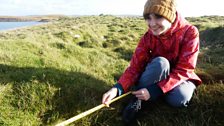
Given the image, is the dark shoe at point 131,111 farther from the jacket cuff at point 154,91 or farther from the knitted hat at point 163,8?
the knitted hat at point 163,8

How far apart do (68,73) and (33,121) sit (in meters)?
1.49

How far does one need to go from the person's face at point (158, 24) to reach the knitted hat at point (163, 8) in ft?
0.19

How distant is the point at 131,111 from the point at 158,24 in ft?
3.89

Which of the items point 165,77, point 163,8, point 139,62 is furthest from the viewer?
point 139,62

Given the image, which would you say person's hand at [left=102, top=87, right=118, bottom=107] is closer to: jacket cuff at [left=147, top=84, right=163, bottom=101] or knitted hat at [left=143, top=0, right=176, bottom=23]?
jacket cuff at [left=147, top=84, right=163, bottom=101]

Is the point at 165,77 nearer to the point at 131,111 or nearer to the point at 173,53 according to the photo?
the point at 173,53

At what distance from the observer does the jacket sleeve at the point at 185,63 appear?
4.13 m

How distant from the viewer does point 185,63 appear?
4.18m

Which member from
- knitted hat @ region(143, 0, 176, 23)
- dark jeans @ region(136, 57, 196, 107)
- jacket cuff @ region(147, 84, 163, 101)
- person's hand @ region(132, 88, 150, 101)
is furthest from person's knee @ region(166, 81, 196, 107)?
knitted hat @ region(143, 0, 176, 23)

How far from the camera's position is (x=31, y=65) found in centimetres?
612

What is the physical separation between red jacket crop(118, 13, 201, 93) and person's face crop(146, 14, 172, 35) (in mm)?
131

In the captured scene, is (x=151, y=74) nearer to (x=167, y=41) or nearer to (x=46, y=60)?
(x=167, y=41)

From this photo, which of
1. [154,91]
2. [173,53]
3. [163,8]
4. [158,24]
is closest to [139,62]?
[173,53]

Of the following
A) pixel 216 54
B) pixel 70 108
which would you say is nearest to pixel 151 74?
pixel 70 108
